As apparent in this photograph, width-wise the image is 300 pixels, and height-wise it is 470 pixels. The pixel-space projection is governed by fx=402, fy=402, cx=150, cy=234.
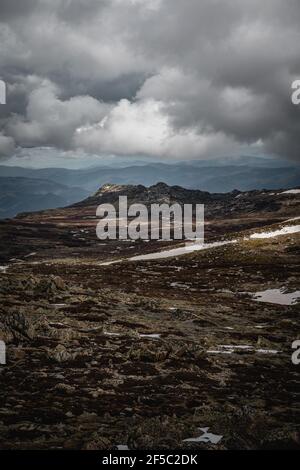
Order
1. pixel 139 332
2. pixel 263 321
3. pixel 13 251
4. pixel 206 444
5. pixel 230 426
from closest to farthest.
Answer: pixel 206 444, pixel 230 426, pixel 139 332, pixel 263 321, pixel 13 251

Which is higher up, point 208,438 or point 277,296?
point 208,438

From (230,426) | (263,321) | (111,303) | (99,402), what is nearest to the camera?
(230,426)

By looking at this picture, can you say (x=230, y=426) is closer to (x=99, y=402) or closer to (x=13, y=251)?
(x=99, y=402)

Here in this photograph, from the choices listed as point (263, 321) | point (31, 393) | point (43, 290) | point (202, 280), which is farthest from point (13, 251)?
point (31, 393)

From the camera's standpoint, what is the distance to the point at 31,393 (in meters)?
21.4

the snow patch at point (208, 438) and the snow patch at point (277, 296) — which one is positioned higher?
the snow patch at point (208, 438)

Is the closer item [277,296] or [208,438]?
[208,438]

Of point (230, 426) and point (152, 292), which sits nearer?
point (230, 426)

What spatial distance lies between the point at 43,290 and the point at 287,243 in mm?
83593

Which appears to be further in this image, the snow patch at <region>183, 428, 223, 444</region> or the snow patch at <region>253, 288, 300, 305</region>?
the snow patch at <region>253, 288, 300, 305</region>

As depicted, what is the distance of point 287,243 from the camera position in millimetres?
115812

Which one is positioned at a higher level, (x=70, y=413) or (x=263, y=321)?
(x=70, y=413)

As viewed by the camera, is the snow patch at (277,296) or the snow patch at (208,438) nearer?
the snow patch at (208,438)

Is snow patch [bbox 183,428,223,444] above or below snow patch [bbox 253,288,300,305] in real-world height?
above
